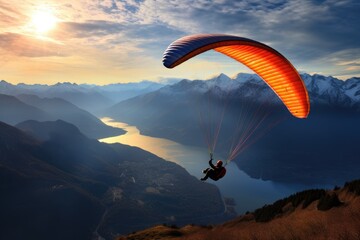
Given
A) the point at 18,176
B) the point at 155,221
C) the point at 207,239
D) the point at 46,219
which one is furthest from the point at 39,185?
the point at 207,239

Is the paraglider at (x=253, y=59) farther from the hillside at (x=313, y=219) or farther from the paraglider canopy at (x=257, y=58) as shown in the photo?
the hillside at (x=313, y=219)

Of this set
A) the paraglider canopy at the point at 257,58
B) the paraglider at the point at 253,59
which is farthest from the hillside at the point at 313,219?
the paraglider canopy at the point at 257,58

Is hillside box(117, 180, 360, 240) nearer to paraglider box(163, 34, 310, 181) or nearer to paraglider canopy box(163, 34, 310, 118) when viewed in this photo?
paraglider box(163, 34, 310, 181)

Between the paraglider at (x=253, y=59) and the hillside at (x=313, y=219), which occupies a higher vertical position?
the paraglider at (x=253, y=59)

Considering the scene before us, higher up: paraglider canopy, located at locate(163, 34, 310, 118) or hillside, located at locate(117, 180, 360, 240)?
paraglider canopy, located at locate(163, 34, 310, 118)

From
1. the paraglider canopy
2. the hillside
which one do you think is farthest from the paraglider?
the hillside

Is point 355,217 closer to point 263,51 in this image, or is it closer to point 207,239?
point 207,239

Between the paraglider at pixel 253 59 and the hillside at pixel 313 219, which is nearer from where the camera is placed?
the hillside at pixel 313 219
